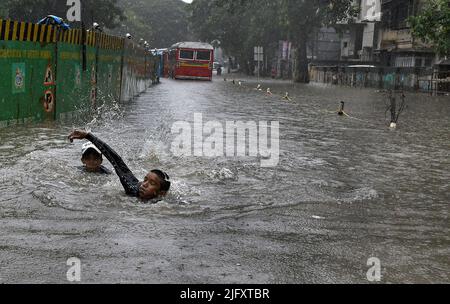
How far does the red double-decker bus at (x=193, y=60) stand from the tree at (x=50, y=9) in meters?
5.74

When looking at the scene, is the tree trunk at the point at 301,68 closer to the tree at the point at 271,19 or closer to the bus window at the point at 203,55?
the tree at the point at 271,19

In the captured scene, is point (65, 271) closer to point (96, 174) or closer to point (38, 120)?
point (96, 174)

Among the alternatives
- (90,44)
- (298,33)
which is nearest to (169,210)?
(90,44)

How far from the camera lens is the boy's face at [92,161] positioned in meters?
7.62

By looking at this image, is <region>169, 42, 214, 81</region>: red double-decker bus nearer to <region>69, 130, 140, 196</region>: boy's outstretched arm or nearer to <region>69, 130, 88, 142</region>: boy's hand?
<region>69, 130, 140, 196</region>: boy's outstretched arm

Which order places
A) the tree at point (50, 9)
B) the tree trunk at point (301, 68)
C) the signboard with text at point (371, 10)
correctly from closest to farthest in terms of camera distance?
the tree at point (50, 9) → the tree trunk at point (301, 68) → the signboard with text at point (371, 10)

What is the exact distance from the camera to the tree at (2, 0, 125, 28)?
40.6 meters

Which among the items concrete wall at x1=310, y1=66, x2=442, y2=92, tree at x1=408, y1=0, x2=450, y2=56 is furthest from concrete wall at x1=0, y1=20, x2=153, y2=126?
concrete wall at x1=310, y1=66, x2=442, y2=92

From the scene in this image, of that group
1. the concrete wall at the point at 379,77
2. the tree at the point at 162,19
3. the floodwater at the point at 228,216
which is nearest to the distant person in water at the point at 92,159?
the floodwater at the point at 228,216

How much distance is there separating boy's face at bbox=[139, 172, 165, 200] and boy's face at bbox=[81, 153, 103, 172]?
1.53 meters

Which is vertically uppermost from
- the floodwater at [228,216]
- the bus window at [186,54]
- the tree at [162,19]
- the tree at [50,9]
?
the tree at [162,19]

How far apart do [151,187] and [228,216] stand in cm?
88

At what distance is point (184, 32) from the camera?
390 feet

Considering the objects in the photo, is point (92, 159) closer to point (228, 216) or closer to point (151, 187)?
point (151, 187)
